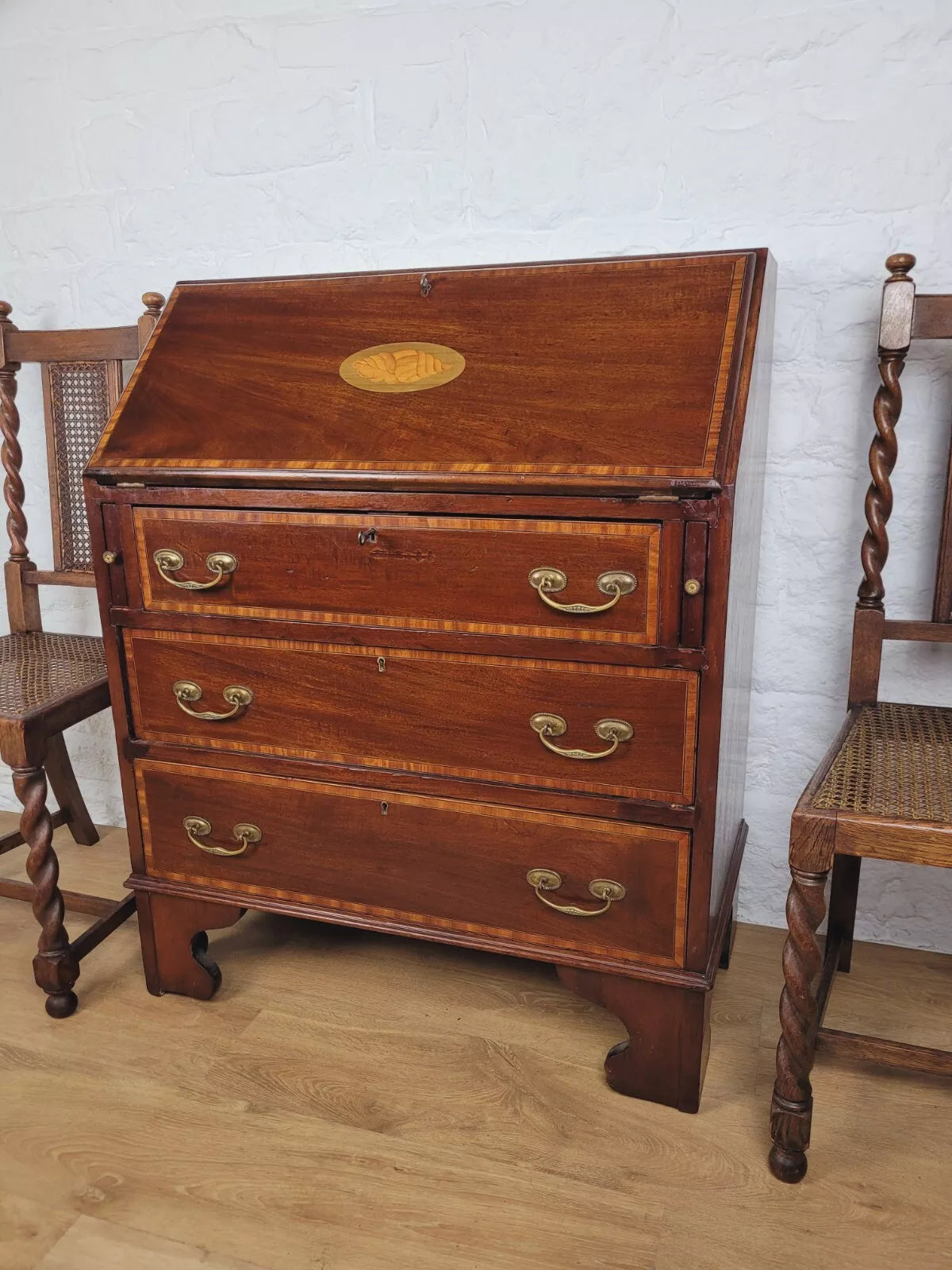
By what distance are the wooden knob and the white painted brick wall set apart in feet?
0.64

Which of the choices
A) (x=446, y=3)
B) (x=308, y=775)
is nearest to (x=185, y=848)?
(x=308, y=775)

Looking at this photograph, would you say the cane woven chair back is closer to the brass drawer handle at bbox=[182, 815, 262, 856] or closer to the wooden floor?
the brass drawer handle at bbox=[182, 815, 262, 856]

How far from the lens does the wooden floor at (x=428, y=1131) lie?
4.57ft

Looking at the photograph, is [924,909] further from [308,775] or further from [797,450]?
[308,775]

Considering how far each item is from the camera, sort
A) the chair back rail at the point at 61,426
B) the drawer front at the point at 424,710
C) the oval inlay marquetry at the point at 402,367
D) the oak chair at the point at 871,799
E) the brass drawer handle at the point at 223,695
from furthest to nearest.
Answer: the chair back rail at the point at 61,426, the brass drawer handle at the point at 223,695, the oval inlay marquetry at the point at 402,367, the drawer front at the point at 424,710, the oak chair at the point at 871,799

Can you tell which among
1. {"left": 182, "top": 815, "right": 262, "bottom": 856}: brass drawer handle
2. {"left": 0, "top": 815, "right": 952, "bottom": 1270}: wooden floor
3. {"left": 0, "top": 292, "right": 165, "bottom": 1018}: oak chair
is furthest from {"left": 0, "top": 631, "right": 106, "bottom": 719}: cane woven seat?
{"left": 0, "top": 815, "right": 952, "bottom": 1270}: wooden floor

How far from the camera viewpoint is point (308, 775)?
1.74 metres

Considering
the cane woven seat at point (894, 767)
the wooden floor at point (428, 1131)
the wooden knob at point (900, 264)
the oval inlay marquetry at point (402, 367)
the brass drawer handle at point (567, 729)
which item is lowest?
the wooden floor at point (428, 1131)

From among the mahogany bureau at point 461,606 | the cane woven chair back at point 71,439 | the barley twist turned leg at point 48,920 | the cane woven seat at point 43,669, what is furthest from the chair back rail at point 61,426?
the barley twist turned leg at point 48,920

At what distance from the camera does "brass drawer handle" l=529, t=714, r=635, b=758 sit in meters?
1.50

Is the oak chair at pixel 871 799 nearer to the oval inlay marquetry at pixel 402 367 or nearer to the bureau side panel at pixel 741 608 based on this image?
the bureau side panel at pixel 741 608

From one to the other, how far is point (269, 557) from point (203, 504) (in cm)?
15

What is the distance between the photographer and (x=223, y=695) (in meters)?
1.74

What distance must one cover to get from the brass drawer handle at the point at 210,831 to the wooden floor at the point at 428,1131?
1.15ft
